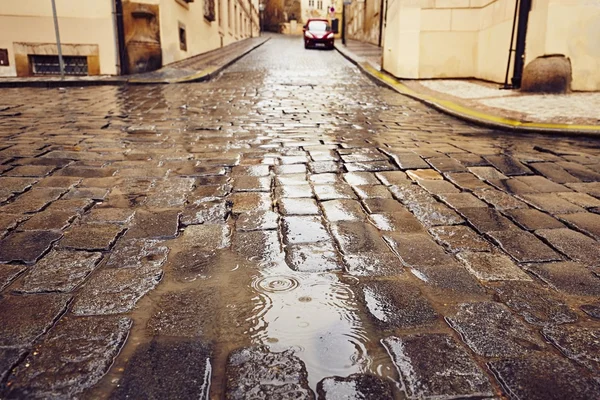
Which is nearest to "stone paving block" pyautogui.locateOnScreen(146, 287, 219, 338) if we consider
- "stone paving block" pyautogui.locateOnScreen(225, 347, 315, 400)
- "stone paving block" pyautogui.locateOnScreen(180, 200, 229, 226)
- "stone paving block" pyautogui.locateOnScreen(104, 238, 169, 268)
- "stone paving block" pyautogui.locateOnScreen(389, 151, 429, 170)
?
"stone paving block" pyautogui.locateOnScreen(225, 347, 315, 400)

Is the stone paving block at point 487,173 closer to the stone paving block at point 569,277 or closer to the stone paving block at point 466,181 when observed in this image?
the stone paving block at point 466,181

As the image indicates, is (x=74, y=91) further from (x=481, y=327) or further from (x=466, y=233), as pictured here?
(x=481, y=327)

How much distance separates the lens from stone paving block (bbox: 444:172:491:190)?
362 cm

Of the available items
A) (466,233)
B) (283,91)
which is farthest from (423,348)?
(283,91)

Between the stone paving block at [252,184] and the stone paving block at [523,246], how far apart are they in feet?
5.03

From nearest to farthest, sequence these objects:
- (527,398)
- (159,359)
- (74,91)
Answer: (527,398), (159,359), (74,91)

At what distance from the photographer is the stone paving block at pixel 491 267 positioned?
87.2 inches

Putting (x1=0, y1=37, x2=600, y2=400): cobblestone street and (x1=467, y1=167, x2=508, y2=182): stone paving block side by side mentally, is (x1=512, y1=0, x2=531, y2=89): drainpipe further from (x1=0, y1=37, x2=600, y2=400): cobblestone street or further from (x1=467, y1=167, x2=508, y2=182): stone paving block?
(x1=467, y1=167, x2=508, y2=182): stone paving block

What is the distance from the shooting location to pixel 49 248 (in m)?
2.49

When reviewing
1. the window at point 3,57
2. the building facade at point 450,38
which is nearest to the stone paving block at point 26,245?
the building facade at point 450,38

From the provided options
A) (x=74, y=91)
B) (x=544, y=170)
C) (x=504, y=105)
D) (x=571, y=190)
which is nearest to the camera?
(x=571, y=190)

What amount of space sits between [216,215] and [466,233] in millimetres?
1408

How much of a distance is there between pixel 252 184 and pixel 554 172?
7.76 ft

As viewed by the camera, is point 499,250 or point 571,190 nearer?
point 499,250
